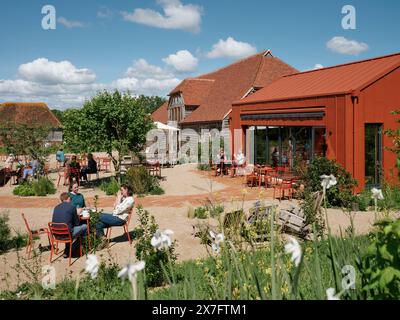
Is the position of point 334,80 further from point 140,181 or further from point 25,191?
point 25,191

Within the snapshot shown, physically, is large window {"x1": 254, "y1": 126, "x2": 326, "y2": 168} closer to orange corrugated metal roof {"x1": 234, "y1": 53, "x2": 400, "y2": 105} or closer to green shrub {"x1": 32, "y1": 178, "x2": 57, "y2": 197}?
orange corrugated metal roof {"x1": 234, "y1": 53, "x2": 400, "y2": 105}

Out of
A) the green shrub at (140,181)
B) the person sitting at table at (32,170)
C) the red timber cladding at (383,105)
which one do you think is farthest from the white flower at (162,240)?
the person sitting at table at (32,170)

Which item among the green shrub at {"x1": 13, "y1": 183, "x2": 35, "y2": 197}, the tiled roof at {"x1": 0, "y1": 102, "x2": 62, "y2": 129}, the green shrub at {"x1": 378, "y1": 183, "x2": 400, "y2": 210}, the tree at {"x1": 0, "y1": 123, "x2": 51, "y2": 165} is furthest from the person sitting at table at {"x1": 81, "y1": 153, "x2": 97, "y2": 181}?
the tiled roof at {"x1": 0, "y1": 102, "x2": 62, "y2": 129}

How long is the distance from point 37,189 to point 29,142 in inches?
156

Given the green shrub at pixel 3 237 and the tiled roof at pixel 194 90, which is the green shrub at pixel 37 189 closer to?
the green shrub at pixel 3 237

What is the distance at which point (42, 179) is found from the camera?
1616cm

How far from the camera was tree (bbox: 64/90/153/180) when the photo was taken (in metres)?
16.7

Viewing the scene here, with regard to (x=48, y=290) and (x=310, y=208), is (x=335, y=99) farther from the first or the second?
(x=48, y=290)

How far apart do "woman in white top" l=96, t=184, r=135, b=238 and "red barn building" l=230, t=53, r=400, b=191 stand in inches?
284

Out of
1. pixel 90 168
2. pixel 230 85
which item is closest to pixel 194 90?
pixel 230 85

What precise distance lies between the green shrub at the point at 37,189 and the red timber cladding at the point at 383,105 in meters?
11.4

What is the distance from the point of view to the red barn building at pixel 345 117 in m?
13.9

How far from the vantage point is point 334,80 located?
16.4 m
